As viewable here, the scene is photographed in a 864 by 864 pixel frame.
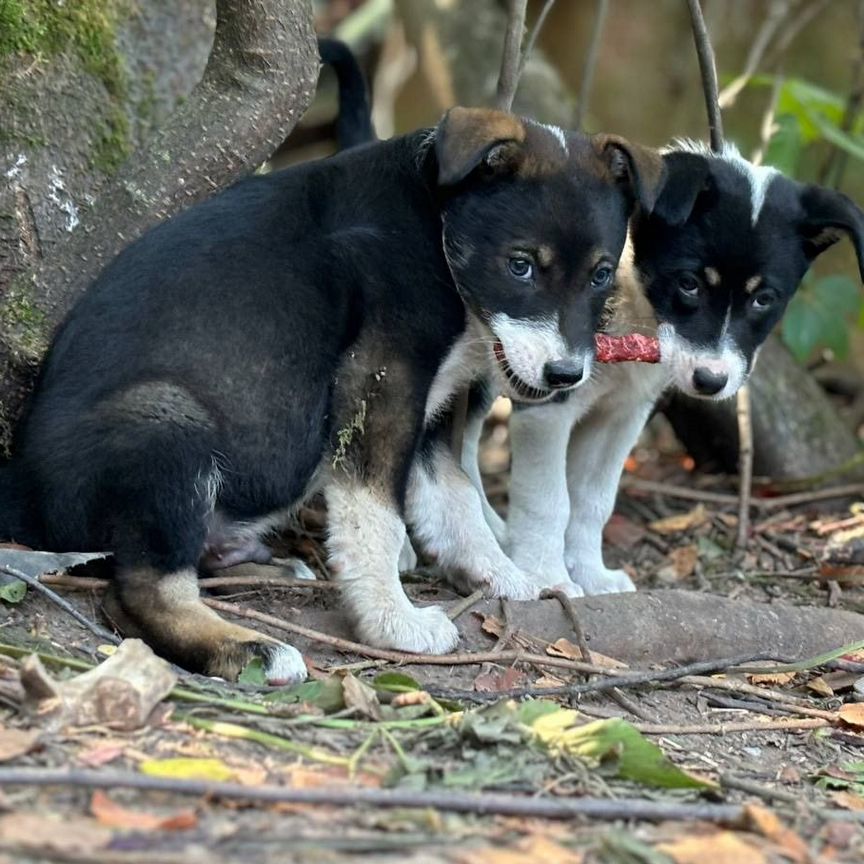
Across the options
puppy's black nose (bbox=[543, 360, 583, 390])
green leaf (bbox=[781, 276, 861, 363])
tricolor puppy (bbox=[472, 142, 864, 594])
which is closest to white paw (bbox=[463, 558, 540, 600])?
tricolor puppy (bbox=[472, 142, 864, 594])

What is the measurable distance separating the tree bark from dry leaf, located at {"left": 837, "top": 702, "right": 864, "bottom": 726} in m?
2.70

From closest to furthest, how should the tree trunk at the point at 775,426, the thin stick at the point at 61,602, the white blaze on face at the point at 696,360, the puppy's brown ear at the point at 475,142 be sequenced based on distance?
the thin stick at the point at 61,602
the puppy's brown ear at the point at 475,142
the white blaze on face at the point at 696,360
the tree trunk at the point at 775,426

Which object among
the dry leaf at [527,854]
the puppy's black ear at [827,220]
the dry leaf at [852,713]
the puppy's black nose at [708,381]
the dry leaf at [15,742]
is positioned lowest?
the dry leaf at [852,713]

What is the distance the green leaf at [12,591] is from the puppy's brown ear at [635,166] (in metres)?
2.17

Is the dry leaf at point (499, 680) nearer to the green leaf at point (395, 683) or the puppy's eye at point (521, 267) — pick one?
the green leaf at point (395, 683)

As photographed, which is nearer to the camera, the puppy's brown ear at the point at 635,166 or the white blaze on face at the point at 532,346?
the white blaze on face at the point at 532,346

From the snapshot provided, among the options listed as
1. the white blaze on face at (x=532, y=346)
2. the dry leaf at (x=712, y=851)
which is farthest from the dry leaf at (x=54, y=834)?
the white blaze on face at (x=532, y=346)

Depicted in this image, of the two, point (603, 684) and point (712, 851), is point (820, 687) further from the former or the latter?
point (712, 851)

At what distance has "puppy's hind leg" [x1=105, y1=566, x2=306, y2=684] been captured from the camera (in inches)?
136

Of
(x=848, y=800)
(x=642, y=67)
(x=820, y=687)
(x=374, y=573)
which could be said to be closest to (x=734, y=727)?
(x=848, y=800)

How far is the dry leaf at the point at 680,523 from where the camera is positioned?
19.6 feet

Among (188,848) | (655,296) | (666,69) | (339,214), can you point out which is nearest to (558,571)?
(655,296)

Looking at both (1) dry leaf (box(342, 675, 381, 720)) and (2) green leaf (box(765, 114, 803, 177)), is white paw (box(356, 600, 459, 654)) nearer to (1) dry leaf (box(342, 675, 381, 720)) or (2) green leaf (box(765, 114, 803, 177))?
(1) dry leaf (box(342, 675, 381, 720))

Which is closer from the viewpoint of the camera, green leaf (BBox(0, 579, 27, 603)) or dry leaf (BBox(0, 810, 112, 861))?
dry leaf (BBox(0, 810, 112, 861))
